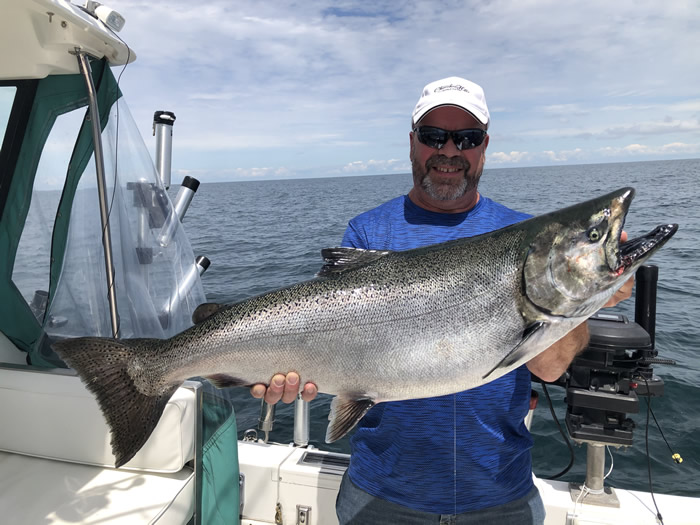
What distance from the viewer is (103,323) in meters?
4.20

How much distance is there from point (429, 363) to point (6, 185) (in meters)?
4.19

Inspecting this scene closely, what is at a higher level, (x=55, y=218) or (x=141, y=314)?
(x=55, y=218)

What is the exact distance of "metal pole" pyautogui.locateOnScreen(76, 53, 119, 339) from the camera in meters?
3.77

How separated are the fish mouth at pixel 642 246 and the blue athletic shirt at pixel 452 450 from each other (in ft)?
2.97

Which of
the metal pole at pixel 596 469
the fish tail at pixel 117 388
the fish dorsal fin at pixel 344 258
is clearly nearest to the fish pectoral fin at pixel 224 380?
the fish tail at pixel 117 388

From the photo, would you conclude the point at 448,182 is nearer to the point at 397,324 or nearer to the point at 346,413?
the point at 397,324

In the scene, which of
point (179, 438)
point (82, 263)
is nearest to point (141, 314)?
point (82, 263)

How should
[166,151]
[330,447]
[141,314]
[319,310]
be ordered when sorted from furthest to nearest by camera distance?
[330,447] < [166,151] < [141,314] < [319,310]

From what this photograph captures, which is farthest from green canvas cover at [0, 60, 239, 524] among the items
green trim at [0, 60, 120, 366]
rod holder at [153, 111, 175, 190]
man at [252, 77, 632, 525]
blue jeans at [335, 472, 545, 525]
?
blue jeans at [335, 472, 545, 525]

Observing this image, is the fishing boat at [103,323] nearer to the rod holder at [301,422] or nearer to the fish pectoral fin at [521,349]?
the rod holder at [301,422]

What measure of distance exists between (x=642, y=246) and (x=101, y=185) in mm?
3821

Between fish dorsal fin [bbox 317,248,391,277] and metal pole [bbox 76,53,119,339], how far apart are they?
6.69ft

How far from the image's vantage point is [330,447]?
6660mm

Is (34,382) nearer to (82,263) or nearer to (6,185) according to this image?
(82,263)
